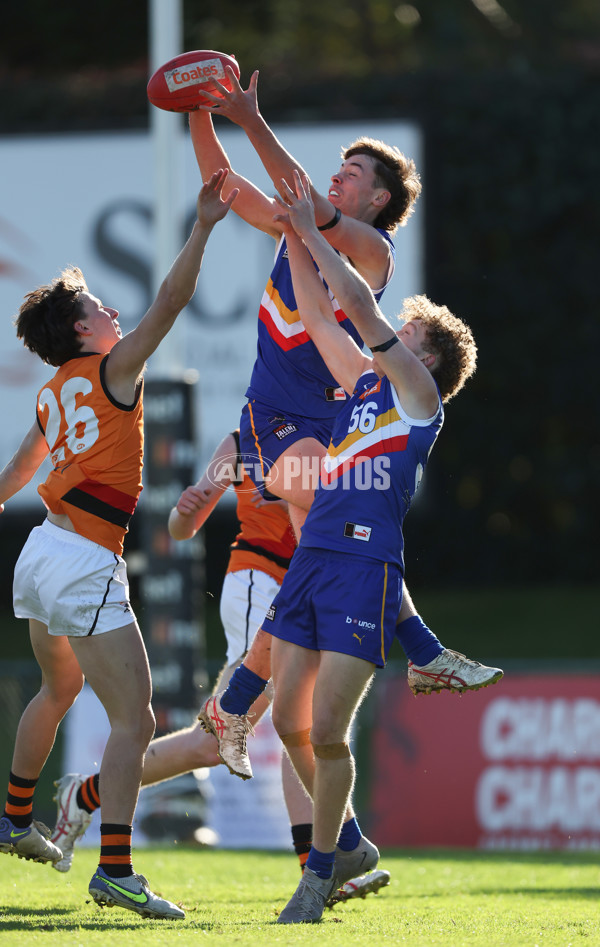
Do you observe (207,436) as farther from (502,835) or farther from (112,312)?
(112,312)

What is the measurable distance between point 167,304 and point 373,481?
1.00 m

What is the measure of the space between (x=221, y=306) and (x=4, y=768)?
5207 millimetres

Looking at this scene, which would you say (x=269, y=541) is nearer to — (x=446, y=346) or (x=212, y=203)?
(x=446, y=346)

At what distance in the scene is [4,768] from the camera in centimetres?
1308

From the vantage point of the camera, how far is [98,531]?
16.4 ft

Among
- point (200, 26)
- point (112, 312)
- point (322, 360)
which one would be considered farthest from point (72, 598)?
point (200, 26)

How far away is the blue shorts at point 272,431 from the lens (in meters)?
5.40

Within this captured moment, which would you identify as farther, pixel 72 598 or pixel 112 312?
pixel 112 312

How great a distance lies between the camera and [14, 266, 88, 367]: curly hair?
504 cm

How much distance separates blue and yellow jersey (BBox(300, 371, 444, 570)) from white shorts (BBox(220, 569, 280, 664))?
1397mm

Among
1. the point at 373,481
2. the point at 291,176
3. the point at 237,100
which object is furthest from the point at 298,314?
the point at 373,481

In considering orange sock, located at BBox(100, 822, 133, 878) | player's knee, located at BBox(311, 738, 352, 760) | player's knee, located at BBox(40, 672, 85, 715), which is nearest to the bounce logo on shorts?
player's knee, located at BBox(40, 672, 85, 715)

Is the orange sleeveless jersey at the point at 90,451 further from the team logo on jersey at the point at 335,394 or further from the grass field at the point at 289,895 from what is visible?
the grass field at the point at 289,895

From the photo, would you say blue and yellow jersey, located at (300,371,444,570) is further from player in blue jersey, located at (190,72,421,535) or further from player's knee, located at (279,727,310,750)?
player's knee, located at (279,727,310,750)
